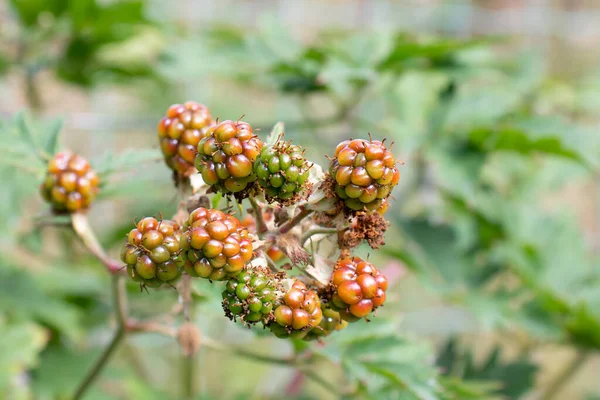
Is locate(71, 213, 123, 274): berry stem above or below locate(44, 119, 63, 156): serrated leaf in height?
below

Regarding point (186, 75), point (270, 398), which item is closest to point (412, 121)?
point (186, 75)

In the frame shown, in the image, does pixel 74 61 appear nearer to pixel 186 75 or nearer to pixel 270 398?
pixel 186 75

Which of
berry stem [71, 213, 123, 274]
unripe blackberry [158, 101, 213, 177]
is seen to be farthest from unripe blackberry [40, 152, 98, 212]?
unripe blackberry [158, 101, 213, 177]

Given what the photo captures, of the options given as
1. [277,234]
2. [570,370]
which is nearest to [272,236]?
[277,234]

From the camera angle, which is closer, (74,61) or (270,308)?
(270,308)

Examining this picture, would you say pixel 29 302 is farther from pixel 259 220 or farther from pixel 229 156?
pixel 229 156

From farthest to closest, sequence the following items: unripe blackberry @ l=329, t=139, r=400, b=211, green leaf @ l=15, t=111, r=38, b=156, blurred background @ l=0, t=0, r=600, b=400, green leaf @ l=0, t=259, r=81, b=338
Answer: green leaf @ l=0, t=259, r=81, b=338 → blurred background @ l=0, t=0, r=600, b=400 → green leaf @ l=15, t=111, r=38, b=156 → unripe blackberry @ l=329, t=139, r=400, b=211

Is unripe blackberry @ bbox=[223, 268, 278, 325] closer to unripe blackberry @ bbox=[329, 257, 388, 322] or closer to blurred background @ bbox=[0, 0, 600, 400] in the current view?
unripe blackberry @ bbox=[329, 257, 388, 322]
